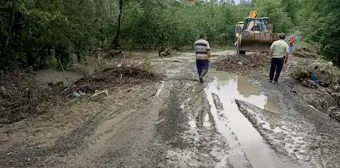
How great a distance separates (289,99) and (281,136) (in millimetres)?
3862

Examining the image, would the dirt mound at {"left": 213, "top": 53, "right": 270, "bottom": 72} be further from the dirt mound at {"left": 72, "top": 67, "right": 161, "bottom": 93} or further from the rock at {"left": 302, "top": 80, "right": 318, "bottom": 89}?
the dirt mound at {"left": 72, "top": 67, "right": 161, "bottom": 93}

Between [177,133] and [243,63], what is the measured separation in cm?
1182

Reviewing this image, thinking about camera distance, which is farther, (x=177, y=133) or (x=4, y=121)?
(x=4, y=121)

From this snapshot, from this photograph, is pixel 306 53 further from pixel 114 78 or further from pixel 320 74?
pixel 114 78

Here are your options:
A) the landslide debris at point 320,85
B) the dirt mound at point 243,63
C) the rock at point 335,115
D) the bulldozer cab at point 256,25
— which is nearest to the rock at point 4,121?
the rock at point 335,115

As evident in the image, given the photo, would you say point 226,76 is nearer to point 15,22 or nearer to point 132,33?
point 15,22

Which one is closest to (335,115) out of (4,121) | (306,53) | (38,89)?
(4,121)

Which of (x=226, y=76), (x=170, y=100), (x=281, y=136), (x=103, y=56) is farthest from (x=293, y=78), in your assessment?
(x=103, y=56)

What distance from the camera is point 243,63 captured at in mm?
18609

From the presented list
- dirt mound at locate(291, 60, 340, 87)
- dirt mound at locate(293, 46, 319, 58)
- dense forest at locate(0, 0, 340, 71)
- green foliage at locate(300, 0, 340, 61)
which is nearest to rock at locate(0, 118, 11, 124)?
dense forest at locate(0, 0, 340, 71)

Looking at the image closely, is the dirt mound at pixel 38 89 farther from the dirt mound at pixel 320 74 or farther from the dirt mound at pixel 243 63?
the dirt mound at pixel 320 74

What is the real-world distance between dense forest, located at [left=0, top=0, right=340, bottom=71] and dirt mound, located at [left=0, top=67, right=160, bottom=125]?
5.34ft

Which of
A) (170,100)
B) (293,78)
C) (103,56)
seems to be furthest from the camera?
(103,56)

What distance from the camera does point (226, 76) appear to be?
1533 cm
